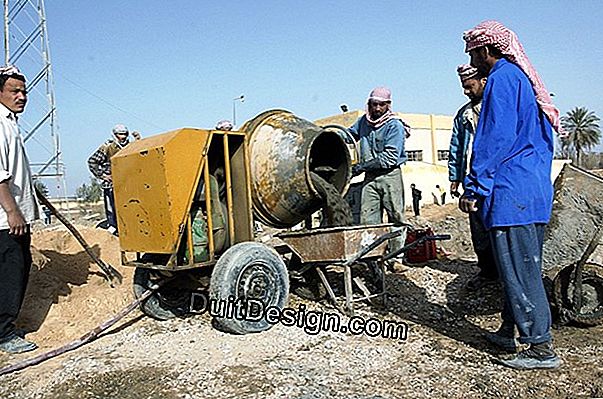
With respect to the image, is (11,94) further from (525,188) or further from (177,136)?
(525,188)

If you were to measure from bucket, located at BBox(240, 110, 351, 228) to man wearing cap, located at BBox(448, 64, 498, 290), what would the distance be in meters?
1.14

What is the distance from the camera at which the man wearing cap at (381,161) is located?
5.90 metres

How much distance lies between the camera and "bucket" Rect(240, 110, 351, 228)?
493cm

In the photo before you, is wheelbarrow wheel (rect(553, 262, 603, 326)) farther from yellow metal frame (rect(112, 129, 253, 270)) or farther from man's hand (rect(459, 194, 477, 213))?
yellow metal frame (rect(112, 129, 253, 270))

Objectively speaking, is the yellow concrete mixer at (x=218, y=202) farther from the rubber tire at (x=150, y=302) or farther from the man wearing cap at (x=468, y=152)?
the man wearing cap at (x=468, y=152)

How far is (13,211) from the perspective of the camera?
4297mm

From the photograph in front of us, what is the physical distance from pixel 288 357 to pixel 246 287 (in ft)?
2.18

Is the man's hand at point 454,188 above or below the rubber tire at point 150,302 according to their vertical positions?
above

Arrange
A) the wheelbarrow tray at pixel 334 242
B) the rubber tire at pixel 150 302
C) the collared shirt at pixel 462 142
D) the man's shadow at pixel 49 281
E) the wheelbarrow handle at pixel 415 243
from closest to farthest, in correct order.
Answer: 1. the wheelbarrow tray at pixel 334 242
2. the wheelbarrow handle at pixel 415 243
3. the rubber tire at pixel 150 302
4. the man's shadow at pixel 49 281
5. the collared shirt at pixel 462 142

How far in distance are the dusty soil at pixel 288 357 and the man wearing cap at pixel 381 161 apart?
0.87 meters

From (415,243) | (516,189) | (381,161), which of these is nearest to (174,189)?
(415,243)

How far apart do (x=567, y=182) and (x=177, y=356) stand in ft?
13.2

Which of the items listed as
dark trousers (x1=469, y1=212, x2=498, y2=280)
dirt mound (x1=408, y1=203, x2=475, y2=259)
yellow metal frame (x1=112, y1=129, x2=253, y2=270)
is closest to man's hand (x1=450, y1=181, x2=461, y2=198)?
dark trousers (x1=469, y1=212, x2=498, y2=280)

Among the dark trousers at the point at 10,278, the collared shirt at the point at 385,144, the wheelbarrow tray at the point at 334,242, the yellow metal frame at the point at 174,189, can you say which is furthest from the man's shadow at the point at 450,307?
the dark trousers at the point at 10,278
